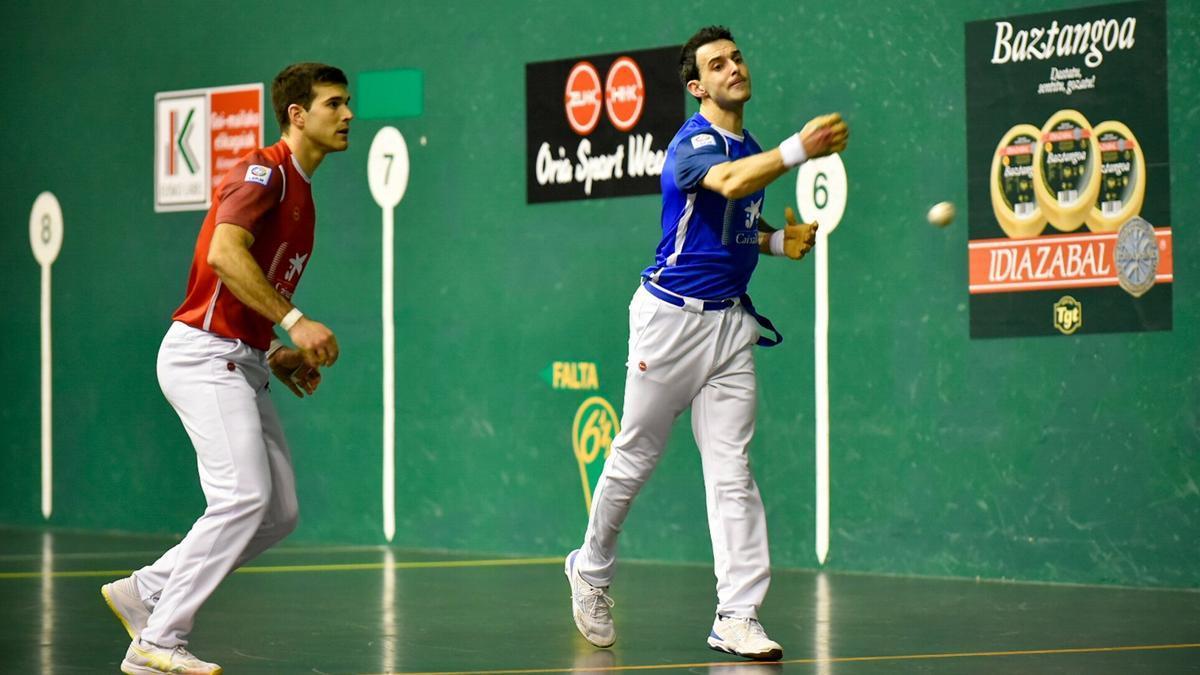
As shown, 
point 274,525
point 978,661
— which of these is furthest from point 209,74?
point 978,661

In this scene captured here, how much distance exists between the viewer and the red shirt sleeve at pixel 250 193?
5.12 m

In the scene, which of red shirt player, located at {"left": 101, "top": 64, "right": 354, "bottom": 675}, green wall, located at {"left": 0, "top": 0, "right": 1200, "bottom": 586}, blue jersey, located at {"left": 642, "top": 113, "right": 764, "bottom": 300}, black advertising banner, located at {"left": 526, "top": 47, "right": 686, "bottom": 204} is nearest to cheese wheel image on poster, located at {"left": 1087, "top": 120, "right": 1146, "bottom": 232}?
green wall, located at {"left": 0, "top": 0, "right": 1200, "bottom": 586}

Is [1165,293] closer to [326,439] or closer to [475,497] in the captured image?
[475,497]

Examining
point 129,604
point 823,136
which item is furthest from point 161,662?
point 823,136

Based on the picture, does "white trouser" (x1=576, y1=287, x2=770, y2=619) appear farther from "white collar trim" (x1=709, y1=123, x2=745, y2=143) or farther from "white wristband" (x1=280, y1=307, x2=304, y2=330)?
"white wristband" (x1=280, y1=307, x2=304, y2=330)

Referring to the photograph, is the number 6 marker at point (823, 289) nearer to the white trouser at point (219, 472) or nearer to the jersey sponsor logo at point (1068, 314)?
the jersey sponsor logo at point (1068, 314)

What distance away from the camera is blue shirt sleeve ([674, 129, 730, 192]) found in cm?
561

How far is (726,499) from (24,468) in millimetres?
6656

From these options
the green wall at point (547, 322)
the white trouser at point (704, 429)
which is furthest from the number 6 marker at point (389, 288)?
the white trouser at point (704, 429)

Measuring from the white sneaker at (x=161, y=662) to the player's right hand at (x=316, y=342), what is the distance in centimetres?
89

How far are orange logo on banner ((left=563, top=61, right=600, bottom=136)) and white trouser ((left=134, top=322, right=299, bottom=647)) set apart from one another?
3884 millimetres

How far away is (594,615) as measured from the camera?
590 centimetres

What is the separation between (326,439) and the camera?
32.4 ft

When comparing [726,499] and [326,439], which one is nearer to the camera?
[726,499]
